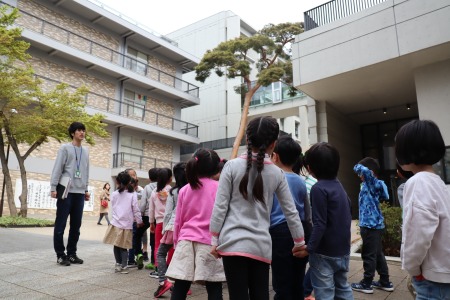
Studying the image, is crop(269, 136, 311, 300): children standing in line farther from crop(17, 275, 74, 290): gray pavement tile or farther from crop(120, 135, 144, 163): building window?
crop(120, 135, 144, 163): building window

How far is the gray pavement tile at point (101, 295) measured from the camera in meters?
3.36

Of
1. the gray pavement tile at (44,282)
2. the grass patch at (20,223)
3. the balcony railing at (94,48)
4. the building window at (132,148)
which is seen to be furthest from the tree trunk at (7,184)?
the gray pavement tile at (44,282)

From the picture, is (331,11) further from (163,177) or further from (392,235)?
(163,177)

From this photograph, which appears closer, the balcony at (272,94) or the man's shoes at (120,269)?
the man's shoes at (120,269)

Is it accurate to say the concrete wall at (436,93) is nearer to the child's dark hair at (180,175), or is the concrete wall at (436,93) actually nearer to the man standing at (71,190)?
the child's dark hair at (180,175)

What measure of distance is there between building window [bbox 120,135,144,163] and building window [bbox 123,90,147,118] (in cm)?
169

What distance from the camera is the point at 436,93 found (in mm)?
9031

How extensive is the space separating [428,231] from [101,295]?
10.4 feet

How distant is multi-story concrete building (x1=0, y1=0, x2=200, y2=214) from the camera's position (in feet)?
57.6

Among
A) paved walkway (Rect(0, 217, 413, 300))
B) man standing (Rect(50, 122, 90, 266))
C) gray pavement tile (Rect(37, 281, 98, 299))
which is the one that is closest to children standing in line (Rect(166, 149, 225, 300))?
paved walkway (Rect(0, 217, 413, 300))

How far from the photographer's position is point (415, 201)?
1.63 metres

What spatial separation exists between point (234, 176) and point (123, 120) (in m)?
19.4

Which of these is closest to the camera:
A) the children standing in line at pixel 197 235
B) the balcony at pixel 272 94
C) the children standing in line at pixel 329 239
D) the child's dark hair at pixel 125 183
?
the children standing in line at pixel 329 239

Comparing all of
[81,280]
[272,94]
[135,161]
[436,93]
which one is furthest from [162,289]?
[272,94]
